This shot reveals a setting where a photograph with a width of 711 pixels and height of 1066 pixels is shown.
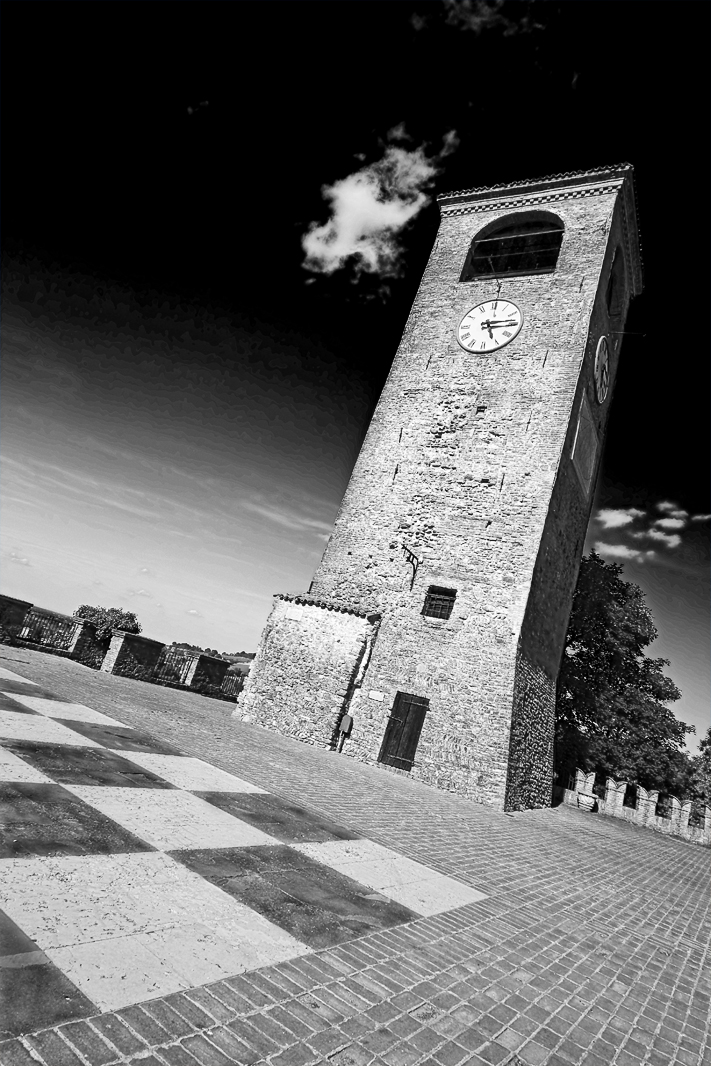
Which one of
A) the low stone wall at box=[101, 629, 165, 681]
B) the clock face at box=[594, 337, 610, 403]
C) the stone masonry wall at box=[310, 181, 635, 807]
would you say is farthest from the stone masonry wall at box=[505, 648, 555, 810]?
the low stone wall at box=[101, 629, 165, 681]

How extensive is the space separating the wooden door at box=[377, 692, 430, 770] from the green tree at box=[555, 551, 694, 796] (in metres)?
9.14

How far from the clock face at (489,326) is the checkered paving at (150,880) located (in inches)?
519

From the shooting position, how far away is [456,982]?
3.00 metres

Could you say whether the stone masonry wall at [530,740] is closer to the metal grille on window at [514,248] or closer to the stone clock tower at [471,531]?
the stone clock tower at [471,531]

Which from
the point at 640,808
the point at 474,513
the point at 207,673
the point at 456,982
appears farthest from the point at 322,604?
the point at 640,808

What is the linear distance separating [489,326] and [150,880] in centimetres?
1536

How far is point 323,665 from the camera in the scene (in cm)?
1282

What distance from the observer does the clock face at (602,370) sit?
15.5 m

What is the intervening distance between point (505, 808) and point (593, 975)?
7.21 metres

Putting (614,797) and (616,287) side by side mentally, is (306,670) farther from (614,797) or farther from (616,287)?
(616,287)

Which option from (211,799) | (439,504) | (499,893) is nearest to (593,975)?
(499,893)

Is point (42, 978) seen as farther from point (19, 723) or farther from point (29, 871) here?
point (19, 723)

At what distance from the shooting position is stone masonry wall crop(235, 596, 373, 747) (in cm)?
1238

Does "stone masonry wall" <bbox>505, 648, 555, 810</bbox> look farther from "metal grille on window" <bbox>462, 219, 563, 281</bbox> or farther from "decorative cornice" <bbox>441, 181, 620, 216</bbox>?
"decorative cornice" <bbox>441, 181, 620, 216</bbox>
